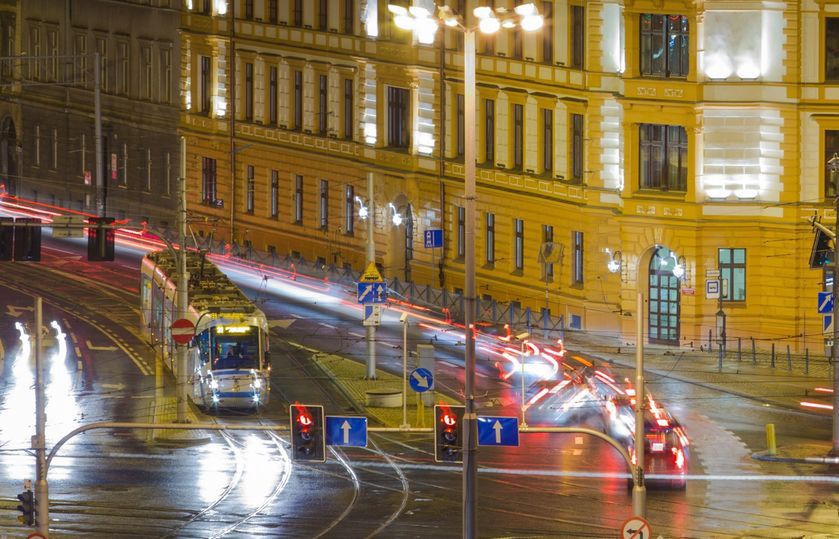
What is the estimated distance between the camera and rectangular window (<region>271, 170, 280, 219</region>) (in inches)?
4033

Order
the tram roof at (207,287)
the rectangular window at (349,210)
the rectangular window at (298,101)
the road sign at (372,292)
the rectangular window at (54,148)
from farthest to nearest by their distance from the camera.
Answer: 1. the rectangular window at (54,148)
2. the rectangular window at (298,101)
3. the rectangular window at (349,210)
4. the road sign at (372,292)
5. the tram roof at (207,287)

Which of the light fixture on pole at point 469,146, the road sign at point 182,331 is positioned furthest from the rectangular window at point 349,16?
the light fixture on pole at point 469,146

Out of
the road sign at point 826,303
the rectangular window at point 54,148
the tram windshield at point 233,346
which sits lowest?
the tram windshield at point 233,346

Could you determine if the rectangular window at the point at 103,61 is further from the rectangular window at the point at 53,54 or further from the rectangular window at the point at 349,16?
the rectangular window at the point at 349,16

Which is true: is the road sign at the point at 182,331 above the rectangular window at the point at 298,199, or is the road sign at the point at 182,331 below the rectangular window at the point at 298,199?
below

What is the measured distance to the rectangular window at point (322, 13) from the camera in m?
99.7

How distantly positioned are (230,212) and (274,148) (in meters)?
3.92

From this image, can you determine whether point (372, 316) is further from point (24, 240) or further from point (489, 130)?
point (489, 130)

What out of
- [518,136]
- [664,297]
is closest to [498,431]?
[664,297]

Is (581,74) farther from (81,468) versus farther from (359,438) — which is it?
(359,438)

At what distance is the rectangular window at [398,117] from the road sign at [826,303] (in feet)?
91.3

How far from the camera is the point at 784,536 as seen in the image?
1969 inches

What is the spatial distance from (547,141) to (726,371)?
14.2m

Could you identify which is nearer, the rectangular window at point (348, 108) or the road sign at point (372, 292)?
the road sign at point (372, 292)
